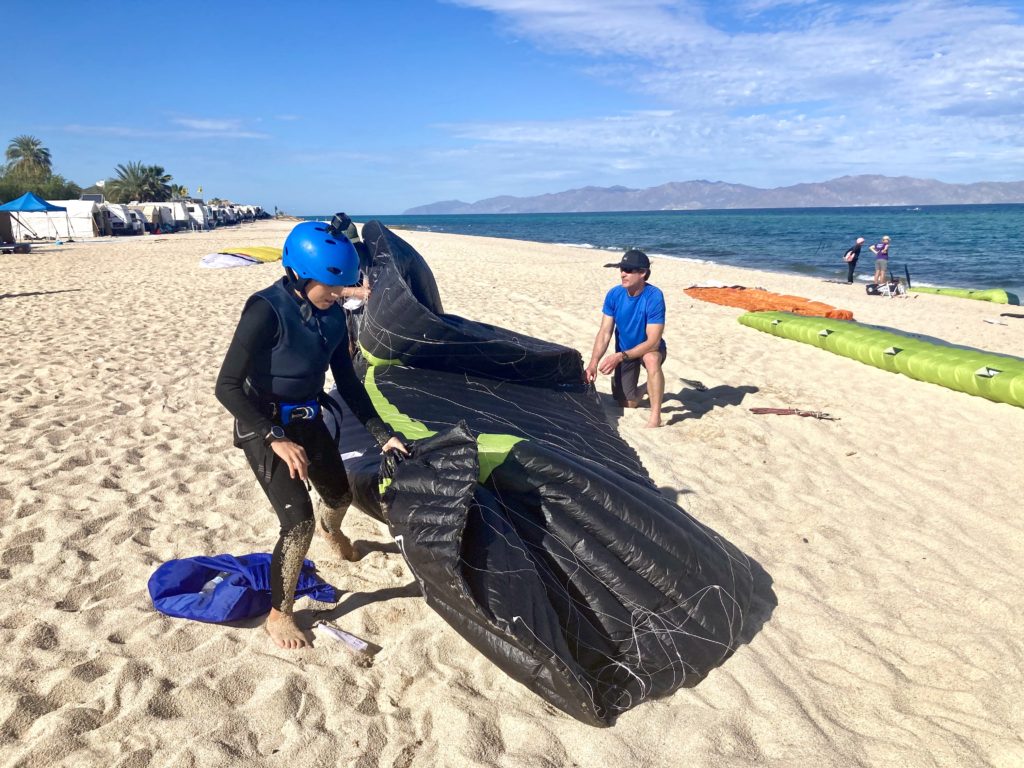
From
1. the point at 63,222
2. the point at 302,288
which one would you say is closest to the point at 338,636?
the point at 302,288

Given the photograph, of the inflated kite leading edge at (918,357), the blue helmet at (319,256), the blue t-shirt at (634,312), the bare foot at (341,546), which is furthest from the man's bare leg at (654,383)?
the blue helmet at (319,256)

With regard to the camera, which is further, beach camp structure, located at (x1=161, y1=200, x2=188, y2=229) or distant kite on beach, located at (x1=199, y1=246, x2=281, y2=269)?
beach camp structure, located at (x1=161, y1=200, x2=188, y2=229)

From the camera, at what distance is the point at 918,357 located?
7906 mm

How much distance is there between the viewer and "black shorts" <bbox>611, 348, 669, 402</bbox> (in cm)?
642

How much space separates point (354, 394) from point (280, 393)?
41cm

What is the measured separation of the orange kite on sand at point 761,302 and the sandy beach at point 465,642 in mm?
4568

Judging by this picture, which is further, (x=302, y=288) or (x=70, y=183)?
(x=70, y=183)

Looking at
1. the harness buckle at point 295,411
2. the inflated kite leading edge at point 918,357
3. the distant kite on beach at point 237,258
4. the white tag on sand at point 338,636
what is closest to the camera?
the harness buckle at point 295,411

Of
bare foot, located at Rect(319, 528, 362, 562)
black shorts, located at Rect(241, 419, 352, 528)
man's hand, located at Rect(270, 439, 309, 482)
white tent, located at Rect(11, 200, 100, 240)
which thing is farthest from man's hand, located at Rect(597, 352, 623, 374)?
white tent, located at Rect(11, 200, 100, 240)

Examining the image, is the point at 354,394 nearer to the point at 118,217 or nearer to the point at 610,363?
the point at 610,363

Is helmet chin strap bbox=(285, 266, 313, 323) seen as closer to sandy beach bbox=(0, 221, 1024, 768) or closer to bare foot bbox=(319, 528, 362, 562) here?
bare foot bbox=(319, 528, 362, 562)

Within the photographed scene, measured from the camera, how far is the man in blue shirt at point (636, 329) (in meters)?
5.88

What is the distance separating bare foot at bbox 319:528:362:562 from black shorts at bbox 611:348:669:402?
3.38 meters

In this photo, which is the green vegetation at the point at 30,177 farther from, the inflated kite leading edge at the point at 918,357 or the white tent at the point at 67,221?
the inflated kite leading edge at the point at 918,357
